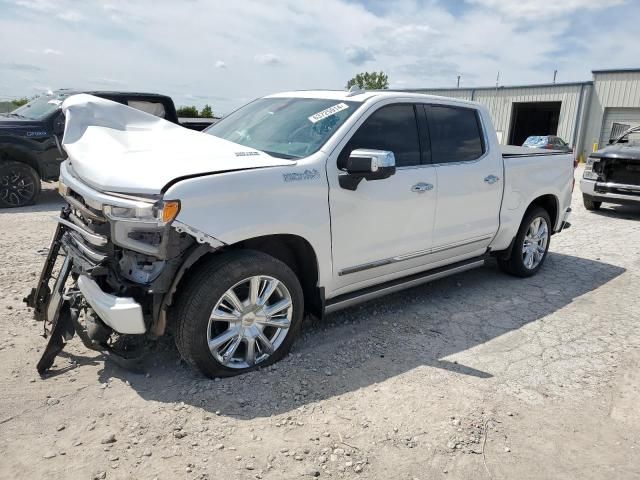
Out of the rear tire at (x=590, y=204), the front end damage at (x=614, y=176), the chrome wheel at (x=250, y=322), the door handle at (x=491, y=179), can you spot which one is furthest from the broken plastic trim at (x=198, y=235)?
the rear tire at (x=590, y=204)

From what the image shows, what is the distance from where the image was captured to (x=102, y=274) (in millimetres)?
2963

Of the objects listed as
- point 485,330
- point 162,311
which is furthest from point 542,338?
point 162,311

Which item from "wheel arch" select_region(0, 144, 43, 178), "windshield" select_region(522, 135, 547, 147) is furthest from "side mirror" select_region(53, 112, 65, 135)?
"windshield" select_region(522, 135, 547, 147)

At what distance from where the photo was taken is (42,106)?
9156mm

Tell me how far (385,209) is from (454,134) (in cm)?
127

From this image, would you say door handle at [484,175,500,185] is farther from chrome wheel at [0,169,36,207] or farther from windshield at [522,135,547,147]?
windshield at [522,135,547,147]

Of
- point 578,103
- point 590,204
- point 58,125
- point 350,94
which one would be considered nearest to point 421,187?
point 350,94

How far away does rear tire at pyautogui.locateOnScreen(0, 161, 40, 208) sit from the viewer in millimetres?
8344

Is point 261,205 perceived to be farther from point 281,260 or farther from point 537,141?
point 537,141

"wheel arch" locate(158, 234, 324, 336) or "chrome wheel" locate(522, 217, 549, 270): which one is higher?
"wheel arch" locate(158, 234, 324, 336)

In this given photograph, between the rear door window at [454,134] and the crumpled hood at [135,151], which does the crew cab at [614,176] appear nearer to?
the rear door window at [454,134]

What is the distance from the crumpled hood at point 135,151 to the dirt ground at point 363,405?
1.30 meters

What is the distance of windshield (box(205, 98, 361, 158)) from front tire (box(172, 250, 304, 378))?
91 cm

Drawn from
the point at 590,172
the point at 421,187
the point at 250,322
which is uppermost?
the point at 421,187
